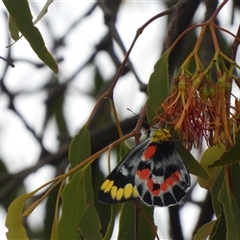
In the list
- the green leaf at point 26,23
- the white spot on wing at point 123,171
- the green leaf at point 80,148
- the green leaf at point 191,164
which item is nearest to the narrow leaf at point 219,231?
the green leaf at point 191,164

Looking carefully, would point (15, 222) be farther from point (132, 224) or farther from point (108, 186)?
point (132, 224)

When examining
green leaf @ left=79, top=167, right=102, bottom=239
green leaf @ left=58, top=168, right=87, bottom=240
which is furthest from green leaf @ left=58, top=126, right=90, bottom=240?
green leaf @ left=79, top=167, right=102, bottom=239

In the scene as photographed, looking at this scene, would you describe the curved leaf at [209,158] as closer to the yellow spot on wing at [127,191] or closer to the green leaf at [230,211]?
the green leaf at [230,211]

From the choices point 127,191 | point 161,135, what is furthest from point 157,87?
point 127,191

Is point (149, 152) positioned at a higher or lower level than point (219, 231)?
higher

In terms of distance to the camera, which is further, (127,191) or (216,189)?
(216,189)

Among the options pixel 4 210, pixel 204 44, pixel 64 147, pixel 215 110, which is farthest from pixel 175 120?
pixel 4 210

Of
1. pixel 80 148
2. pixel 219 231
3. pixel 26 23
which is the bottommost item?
pixel 219 231

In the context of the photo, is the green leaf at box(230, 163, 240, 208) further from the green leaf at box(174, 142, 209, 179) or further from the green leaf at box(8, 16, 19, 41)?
the green leaf at box(8, 16, 19, 41)
